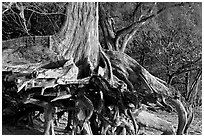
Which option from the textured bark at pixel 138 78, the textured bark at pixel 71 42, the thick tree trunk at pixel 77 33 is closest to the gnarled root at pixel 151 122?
the textured bark at pixel 138 78

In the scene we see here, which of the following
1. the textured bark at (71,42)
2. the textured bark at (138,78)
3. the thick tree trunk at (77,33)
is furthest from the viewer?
the textured bark at (138,78)

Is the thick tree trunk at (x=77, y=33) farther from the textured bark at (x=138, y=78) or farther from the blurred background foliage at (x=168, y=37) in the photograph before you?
the blurred background foliage at (x=168, y=37)

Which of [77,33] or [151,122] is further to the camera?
[151,122]

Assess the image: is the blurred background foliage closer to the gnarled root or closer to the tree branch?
the tree branch

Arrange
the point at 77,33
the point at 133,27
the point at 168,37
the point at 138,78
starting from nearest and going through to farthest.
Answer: the point at 77,33, the point at 138,78, the point at 133,27, the point at 168,37

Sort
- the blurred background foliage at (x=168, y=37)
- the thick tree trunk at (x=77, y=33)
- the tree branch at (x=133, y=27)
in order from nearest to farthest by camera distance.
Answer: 1. the thick tree trunk at (x=77, y=33)
2. the tree branch at (x=133, y=27)
3. the blurred background foliage at (x=168, y=37)

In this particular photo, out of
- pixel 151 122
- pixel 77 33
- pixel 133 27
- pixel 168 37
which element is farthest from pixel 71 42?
pixel 168 37

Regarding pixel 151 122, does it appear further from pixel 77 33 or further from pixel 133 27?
pixel 133 27

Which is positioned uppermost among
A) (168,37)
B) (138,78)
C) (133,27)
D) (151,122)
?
(133,27)

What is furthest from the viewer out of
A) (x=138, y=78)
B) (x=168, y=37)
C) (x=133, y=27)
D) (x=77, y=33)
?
(x=168, y=37)

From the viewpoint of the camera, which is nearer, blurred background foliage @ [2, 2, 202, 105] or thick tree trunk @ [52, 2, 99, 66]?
thick tree trunk @ [52, 2, 99, 66]

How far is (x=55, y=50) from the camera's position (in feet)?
26.6

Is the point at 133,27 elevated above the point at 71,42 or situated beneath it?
elevated above

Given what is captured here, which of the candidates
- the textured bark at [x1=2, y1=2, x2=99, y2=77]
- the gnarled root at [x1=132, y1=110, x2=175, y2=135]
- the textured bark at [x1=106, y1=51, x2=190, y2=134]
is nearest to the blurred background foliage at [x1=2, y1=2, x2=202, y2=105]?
the textured bark at [x1=106, y1=51, x2=190, y2=134]
